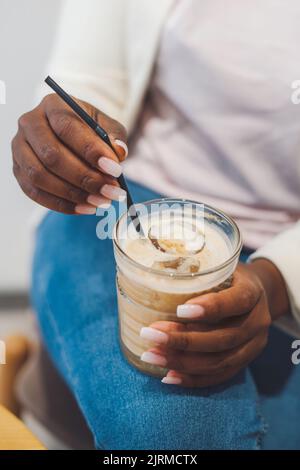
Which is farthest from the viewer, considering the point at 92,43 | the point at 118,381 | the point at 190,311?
the point at 92,43

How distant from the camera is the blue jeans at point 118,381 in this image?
50cm

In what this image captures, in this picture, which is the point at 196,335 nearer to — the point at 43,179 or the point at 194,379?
the point at 194,379

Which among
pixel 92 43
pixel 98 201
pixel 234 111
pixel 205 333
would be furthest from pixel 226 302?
pixel 92 43

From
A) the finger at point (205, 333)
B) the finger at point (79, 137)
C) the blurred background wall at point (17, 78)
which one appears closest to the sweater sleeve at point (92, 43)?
the blurred background wall at point (17, 78)

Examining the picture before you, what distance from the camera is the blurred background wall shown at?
0.53 meters

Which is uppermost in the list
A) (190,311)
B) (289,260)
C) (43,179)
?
(43,179)

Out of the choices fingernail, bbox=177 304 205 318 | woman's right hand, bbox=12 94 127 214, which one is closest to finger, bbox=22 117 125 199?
woman's right hand, bbox=12 94 127 214

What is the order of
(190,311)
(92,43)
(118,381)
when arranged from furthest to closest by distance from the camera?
(92,43) → (118,381) → (190,311)

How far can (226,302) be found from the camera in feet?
1.41

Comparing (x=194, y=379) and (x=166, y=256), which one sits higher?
(x=166, y=256)

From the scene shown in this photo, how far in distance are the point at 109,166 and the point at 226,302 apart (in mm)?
145

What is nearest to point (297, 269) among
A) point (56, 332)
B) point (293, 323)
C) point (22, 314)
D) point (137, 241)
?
point (293, 323)

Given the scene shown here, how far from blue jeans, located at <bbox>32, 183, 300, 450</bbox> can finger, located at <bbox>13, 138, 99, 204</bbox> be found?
0.12m
